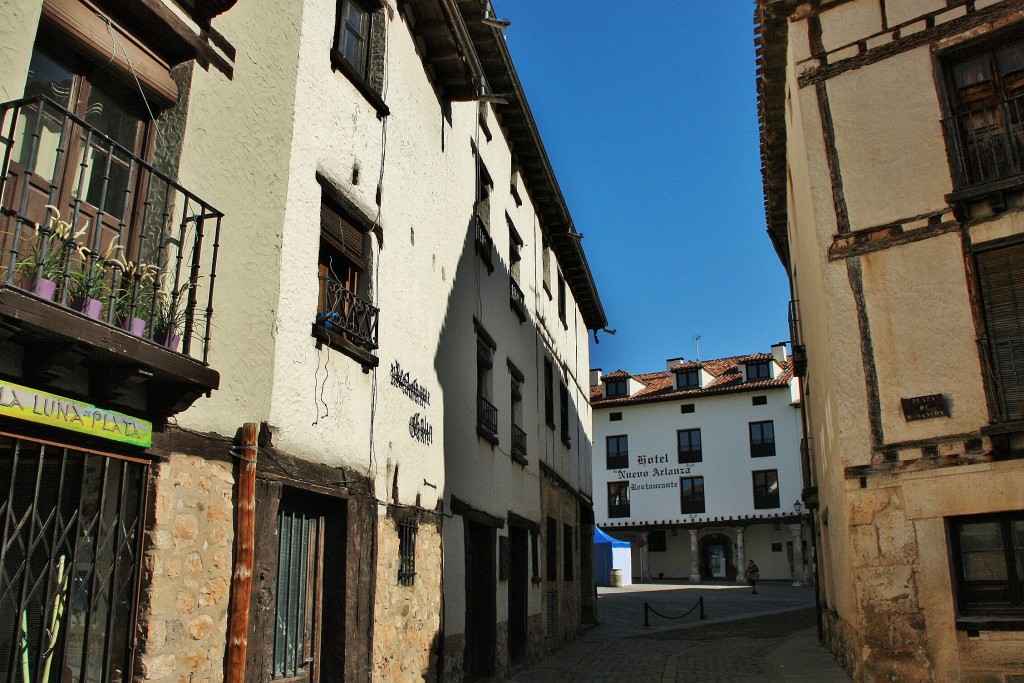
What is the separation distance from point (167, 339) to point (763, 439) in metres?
40.8

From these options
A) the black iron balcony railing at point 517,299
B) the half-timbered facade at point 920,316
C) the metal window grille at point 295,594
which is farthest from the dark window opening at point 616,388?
the metal window grille at point 295,594

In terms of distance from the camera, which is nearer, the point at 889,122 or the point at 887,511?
the point at 887,511

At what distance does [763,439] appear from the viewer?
4275 centimetres

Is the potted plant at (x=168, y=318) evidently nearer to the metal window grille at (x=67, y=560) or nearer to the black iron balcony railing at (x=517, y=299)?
the metal window grille at (x=67, y=560)

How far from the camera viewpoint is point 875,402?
32.1 ft

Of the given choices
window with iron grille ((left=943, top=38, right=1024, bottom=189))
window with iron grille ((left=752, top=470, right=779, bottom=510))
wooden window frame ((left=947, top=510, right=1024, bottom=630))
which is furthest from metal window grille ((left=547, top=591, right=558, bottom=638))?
window with iron grille ((left=752, top=470, right=779, bottom=510))

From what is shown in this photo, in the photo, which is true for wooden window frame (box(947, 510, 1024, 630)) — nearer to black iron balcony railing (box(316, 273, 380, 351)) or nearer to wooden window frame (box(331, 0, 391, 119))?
black iron balcony railing (box(316, 273, 380, 351))

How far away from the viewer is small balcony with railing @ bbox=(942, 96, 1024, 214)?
31.0 feet

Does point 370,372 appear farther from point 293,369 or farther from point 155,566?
point 155,566

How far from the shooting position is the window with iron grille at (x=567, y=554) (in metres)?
18.0

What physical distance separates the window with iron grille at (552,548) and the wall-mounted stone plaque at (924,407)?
27.2 ft

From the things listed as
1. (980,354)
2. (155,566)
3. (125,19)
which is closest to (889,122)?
(980,354)

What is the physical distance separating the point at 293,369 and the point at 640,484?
133 feet

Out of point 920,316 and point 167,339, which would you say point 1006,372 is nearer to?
point 920,316
